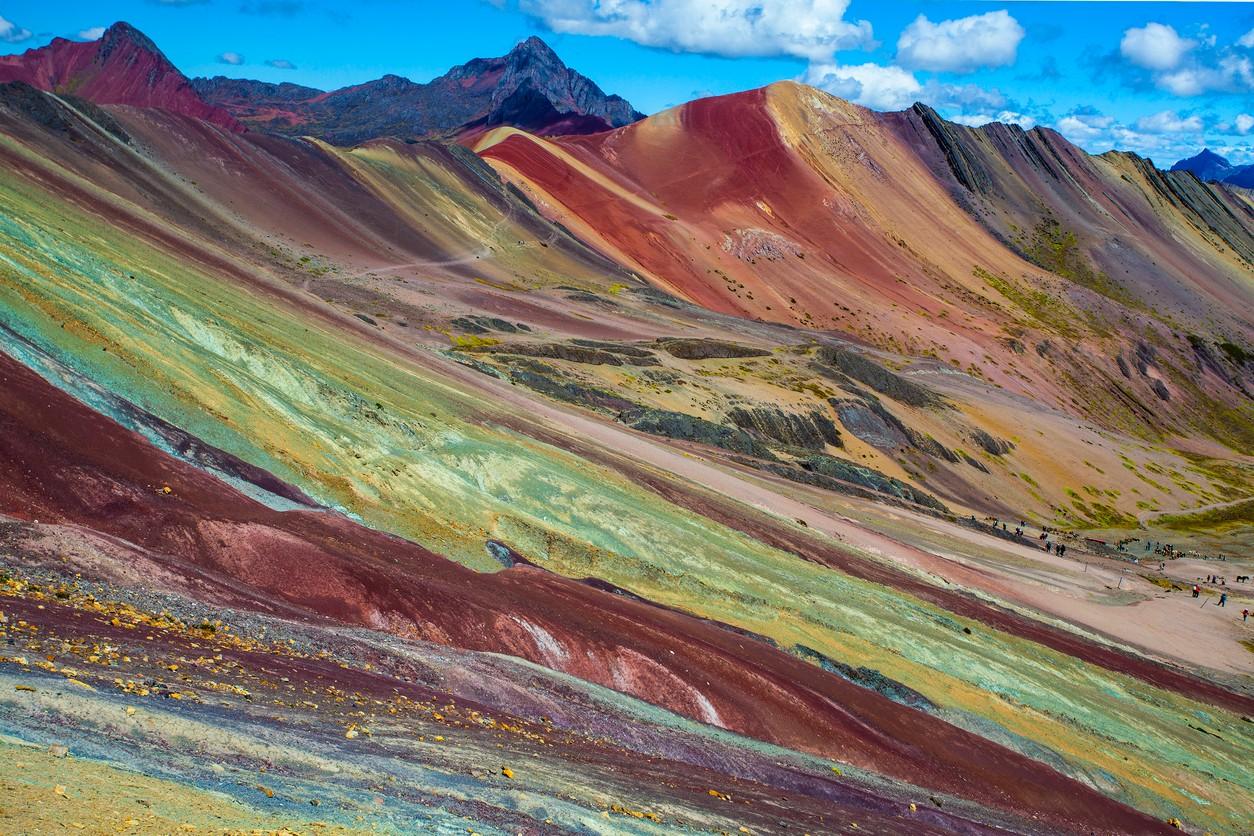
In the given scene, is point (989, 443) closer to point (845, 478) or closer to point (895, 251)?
point (845, 478)

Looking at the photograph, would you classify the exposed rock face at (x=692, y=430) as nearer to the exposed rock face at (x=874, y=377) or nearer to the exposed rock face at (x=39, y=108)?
the exposed rock face at (x=874, y=377)

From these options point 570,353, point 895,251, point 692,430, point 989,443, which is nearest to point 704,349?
point 570,353

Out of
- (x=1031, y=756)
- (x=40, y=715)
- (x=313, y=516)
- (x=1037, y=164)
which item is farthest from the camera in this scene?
(x=1037, y=164)

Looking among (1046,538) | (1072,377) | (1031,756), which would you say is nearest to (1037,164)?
(1072,377)

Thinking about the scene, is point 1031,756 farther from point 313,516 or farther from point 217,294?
point 217,294

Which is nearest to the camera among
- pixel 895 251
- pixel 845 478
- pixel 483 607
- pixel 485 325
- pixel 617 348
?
pixel 483 607

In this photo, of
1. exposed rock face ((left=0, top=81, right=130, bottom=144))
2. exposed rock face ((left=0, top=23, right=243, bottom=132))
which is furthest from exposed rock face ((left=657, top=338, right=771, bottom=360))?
exposed rock face ((left=0, top=23, right=243, bottom=132))

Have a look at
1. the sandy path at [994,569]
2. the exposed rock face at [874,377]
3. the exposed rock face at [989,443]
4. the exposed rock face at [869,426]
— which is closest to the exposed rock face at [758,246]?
the exposed rock face at [874,377]
